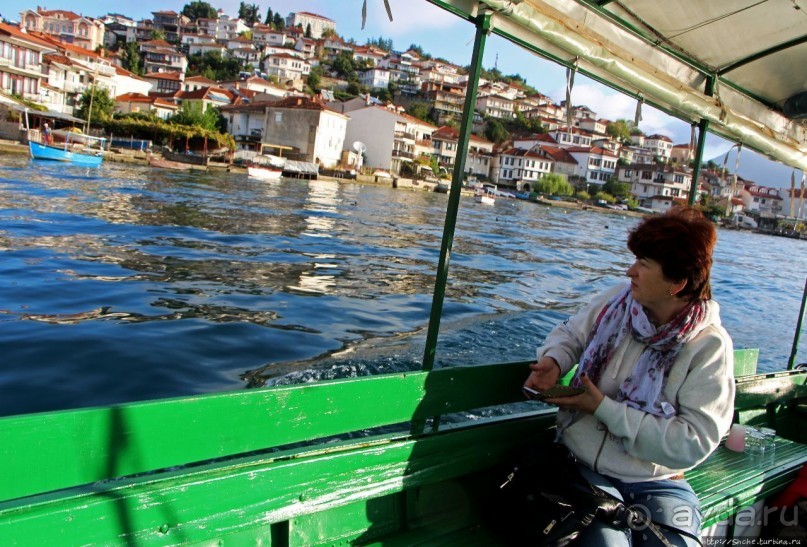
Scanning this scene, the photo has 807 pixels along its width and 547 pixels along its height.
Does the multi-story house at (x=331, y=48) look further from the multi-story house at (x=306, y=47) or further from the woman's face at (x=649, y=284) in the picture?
the woman's face at (x=649, y=284)

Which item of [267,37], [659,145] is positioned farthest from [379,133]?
[267,37]

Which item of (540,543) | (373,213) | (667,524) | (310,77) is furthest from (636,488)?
(310,77)

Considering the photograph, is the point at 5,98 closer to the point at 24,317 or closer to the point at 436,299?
the point at 24,317

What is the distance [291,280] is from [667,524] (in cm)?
916

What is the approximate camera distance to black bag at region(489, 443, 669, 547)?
1.92 metres

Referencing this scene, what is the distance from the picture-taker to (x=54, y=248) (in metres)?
11.4

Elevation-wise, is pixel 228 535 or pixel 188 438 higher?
pixel 188 438

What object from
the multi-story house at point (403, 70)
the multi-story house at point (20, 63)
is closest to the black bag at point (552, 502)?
the multi-story house at point (20, 63)

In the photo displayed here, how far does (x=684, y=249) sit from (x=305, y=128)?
6024 cm

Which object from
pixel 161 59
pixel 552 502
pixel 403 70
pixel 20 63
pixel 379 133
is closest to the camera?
pixel 552 502

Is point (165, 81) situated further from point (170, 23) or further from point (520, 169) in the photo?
point (170, 23)

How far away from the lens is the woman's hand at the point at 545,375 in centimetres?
226

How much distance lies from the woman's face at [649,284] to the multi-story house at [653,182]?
87.9m

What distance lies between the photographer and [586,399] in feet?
6.66
